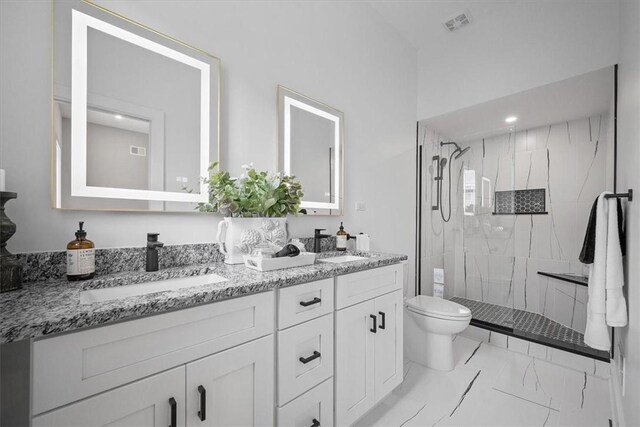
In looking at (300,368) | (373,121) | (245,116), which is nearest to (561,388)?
(300,368)

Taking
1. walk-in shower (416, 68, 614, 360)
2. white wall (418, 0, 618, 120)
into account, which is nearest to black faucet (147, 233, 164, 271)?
walk-in shower (416, 68, 614, 360)

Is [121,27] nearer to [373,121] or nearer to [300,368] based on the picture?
[300,368]

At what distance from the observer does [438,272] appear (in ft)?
9.53

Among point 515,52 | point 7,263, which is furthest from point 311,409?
point 515,52

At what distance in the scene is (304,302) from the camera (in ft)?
3.78

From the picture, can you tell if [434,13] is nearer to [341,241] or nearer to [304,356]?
[341,241]

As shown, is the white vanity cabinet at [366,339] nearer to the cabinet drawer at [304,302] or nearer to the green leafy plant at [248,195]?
the cabinet drawer at [304,302]

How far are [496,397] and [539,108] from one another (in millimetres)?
2557

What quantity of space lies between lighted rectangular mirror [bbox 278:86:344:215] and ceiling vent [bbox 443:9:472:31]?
1.49 m

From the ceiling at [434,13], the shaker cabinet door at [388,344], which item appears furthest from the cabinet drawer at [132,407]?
the ceiling at [434,13]

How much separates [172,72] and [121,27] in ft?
0.76

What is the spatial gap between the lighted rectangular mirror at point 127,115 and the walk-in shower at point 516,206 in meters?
2.33

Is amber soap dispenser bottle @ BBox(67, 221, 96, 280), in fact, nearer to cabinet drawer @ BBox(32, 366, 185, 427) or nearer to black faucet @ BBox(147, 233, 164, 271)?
black faucet @ BBox(147, 233, 164, 271)

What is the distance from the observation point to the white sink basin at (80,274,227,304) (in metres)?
0.91
